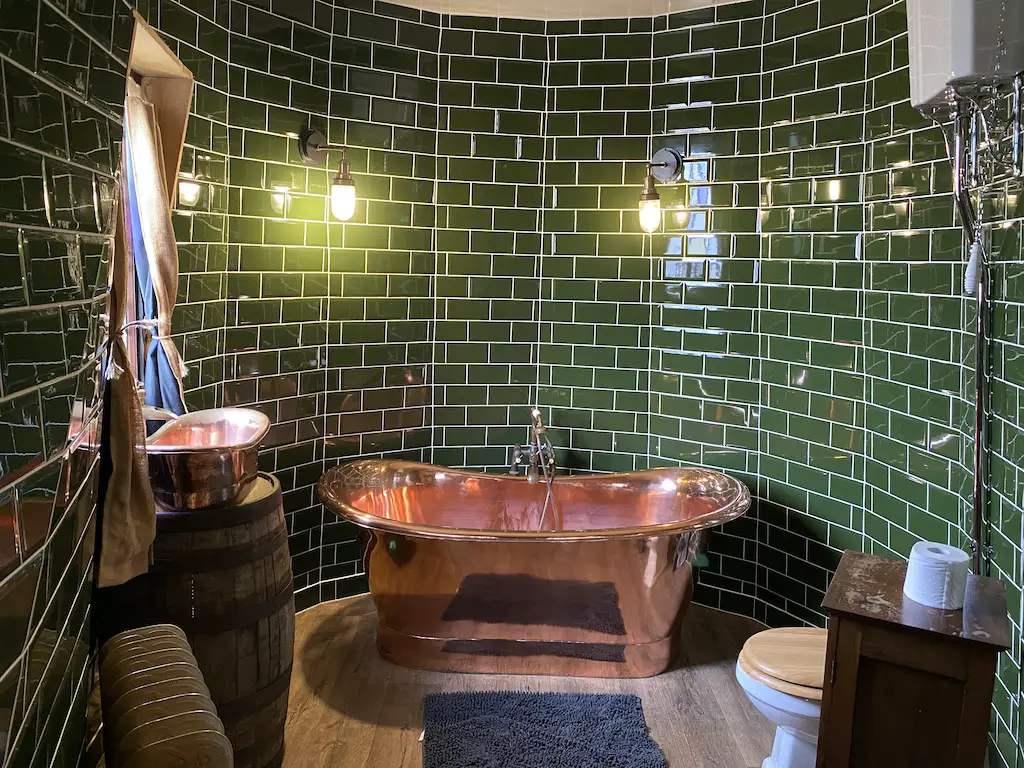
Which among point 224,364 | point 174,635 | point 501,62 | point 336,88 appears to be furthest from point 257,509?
point 501,62

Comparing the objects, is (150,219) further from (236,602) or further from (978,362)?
(978,362)

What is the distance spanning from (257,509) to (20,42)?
5.96 ft

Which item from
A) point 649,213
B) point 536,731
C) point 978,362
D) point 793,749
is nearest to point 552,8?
point 649,213

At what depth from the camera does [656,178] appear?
432 centimetres

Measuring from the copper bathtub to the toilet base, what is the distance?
838 mm

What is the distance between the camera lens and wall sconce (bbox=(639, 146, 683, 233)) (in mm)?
4094

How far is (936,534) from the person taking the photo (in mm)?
3205

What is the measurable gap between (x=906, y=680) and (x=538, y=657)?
1.77 metres

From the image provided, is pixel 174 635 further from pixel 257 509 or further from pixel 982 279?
pixel 982 279

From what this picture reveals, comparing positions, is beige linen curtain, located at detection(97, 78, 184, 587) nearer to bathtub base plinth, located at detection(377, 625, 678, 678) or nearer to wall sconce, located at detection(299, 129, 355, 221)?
bathtub base plinth, located at detection(377, 625, 678, 678)

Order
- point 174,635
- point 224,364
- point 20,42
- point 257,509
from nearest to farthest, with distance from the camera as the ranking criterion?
point 20,42, point 174,635, point 257,509, point 224,364

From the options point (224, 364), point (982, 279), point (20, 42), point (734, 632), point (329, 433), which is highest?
point (20, 42)

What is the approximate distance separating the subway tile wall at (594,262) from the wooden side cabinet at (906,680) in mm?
1148

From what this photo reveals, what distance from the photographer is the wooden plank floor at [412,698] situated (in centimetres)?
306
